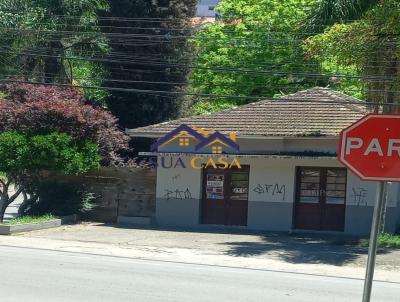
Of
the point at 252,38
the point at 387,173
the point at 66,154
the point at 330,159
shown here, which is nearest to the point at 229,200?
the point at 330,159

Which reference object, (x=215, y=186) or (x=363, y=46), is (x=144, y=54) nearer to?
(x=215, y=186)

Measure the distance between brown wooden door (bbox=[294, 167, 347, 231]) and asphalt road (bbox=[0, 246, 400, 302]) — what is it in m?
8.71

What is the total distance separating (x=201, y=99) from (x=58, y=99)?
13.6m

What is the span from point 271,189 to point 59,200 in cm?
745

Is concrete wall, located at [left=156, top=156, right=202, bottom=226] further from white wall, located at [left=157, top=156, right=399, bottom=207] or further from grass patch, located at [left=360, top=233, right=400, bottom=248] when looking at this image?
grass patch, located at [left=360, top=233, right=400, bottom=248]

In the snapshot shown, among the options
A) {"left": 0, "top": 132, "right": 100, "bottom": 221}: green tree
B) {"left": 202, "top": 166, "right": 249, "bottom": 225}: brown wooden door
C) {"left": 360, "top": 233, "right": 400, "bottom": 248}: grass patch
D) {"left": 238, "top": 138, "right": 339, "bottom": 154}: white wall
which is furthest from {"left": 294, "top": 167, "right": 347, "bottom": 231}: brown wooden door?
{"left": 0, "top": 132, "right": 100, "bottom": 221}: green tree

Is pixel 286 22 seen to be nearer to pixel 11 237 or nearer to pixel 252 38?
pixel 252 38

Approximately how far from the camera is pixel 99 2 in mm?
33219

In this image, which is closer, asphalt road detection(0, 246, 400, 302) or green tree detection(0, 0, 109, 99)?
asphalt road detection(0, 246, 400, 302)

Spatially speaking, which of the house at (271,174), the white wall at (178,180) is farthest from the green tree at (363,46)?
the white wall at (178,180)

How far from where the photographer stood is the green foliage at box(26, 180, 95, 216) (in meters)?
27.2

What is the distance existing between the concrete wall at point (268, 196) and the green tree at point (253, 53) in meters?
8.24

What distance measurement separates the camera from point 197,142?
2656 centimetres

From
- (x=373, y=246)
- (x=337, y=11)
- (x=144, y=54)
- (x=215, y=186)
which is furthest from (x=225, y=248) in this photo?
(x=373, y=246)
